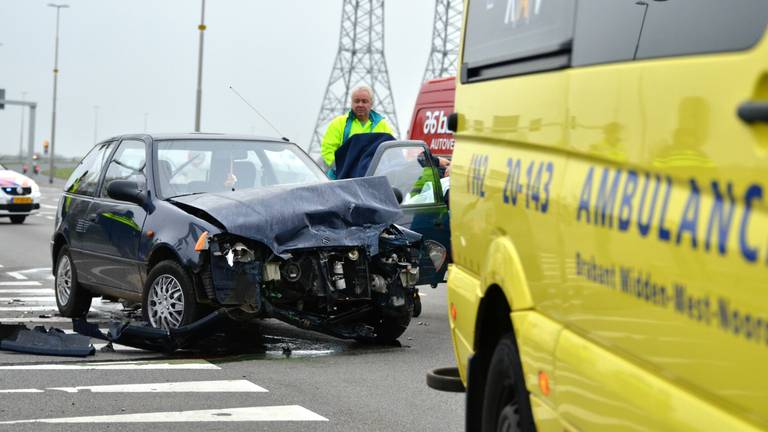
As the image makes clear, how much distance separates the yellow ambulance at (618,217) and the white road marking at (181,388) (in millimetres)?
3293

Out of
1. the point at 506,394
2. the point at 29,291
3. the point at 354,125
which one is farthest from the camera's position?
the point at 29,291

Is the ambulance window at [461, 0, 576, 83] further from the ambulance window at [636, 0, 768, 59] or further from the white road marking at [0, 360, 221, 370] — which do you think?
the white road marking at [0, 360, 221, 370]

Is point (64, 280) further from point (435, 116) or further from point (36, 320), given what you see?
point (435, 116)

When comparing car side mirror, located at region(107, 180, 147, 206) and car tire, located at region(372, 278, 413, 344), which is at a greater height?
car side mirror, located at region(107, 180, 147, 206)

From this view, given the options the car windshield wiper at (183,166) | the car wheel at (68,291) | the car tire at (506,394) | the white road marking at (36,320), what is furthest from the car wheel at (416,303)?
the car tire at (506,394)

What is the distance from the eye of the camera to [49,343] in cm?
1020

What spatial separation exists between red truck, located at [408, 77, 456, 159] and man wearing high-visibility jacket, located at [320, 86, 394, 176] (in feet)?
21.4

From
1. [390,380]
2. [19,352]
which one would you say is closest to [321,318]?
[390,380]

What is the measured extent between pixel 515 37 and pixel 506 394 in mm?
1260

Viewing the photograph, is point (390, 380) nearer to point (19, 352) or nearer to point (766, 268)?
point (19, 352)

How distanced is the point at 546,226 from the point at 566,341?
16.0 inches

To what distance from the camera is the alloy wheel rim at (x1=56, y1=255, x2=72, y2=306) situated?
12453mm

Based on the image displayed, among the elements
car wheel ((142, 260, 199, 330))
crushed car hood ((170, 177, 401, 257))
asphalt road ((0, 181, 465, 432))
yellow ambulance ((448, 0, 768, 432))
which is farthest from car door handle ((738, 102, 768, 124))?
car wheel ((142, 260, 199, 330))

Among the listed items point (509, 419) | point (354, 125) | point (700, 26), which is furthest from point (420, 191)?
point (700, 26)
